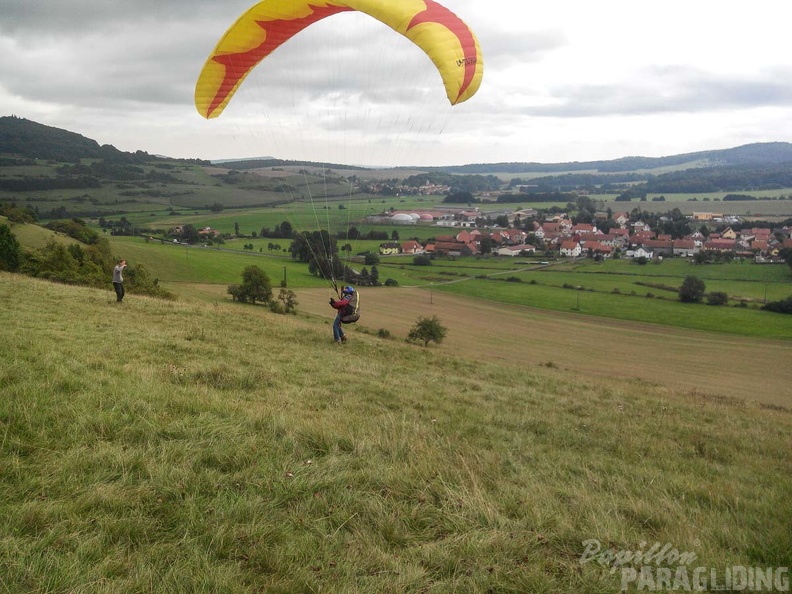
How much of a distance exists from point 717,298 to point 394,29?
4419cm

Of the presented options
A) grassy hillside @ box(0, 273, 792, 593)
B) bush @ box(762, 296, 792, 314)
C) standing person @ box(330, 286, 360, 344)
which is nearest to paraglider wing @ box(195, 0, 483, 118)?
standing person @ box(330, 286, 360, 344)

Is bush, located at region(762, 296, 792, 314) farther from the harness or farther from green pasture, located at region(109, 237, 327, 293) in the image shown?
the harness

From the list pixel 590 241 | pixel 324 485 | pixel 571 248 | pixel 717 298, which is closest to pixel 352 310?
pixel 324 485

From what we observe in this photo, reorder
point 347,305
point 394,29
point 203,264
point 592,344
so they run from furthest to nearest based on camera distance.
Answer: point 203,264, point 592,344, point 347,305, point 394,29

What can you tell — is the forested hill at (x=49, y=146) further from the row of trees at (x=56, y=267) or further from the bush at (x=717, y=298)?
the bush at (x=717, y=298)

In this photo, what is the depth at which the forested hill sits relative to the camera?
123688 millimetres

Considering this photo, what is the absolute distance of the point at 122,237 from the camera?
57906mm

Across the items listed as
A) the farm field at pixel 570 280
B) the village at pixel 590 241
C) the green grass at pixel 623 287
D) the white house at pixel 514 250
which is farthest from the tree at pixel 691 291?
the white house at pixel 514 250

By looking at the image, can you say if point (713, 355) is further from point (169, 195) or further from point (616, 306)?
point (169, 195)

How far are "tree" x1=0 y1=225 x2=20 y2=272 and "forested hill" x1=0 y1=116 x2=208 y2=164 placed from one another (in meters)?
116

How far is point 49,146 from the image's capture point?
132 metres

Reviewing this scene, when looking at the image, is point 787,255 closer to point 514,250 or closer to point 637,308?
point 637,308

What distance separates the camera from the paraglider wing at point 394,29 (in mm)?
9430

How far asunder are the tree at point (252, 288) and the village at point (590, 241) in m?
35.3
